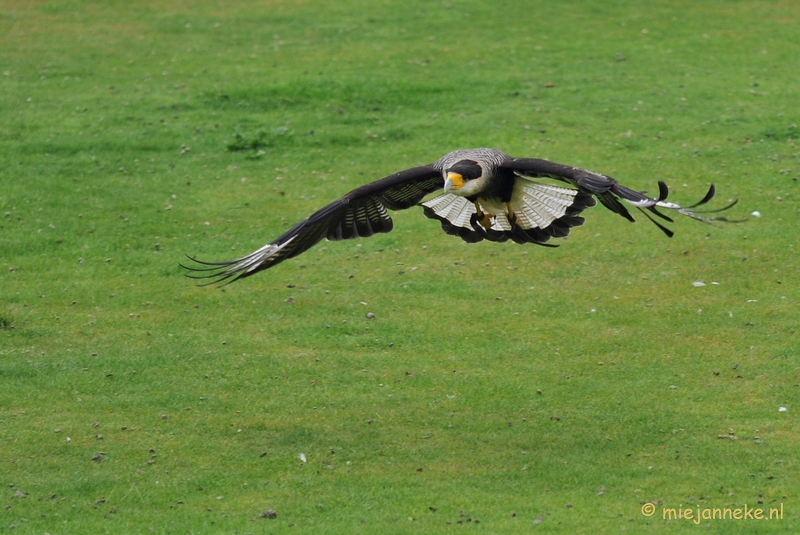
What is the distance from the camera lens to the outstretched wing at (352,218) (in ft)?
34.4

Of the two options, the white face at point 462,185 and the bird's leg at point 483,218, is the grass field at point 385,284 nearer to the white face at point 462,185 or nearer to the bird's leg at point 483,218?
the bird's leg at point 483,218

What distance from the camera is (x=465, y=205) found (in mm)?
12000

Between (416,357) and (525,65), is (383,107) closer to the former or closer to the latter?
(525,65)

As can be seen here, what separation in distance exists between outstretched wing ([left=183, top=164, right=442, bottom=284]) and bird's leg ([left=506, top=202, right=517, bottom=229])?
758mm

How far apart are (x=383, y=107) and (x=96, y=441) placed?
31.2 ft

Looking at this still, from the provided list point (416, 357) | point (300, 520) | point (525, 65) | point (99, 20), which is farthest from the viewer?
point (99, 20)

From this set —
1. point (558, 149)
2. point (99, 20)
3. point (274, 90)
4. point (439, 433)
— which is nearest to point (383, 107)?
point (274, 90)

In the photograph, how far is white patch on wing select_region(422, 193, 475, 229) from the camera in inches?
466

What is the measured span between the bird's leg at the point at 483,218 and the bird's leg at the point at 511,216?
194 millimetres

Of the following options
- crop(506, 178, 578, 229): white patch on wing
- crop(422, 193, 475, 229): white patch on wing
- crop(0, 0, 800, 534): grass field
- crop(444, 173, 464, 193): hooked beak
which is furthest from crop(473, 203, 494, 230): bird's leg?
crop(0, 0, 800, 534): grass field

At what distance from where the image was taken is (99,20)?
22203 mm

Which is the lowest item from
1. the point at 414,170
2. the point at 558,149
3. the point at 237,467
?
the point at 237,467

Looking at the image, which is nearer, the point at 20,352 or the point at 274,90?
the point at 20,352

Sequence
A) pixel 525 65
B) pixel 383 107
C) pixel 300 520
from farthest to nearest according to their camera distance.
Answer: pixel 525 65
pixel 383 107
pixel 300 520
